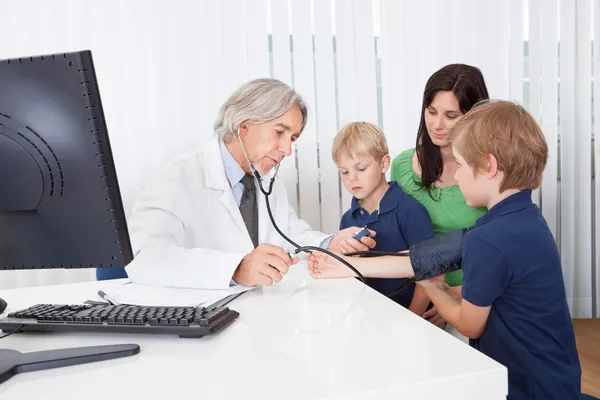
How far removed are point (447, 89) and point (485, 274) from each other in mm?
976

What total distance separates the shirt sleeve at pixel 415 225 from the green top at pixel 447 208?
104 mm

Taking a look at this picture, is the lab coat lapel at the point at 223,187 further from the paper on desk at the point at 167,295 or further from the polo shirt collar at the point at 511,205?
the polo shirt collar at the point at 511,205

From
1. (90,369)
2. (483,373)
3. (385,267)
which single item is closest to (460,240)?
(385,267)

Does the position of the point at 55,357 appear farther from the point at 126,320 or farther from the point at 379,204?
the point at 379,204

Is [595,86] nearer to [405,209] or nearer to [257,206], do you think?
[405,209]

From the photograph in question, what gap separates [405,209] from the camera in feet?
6.24

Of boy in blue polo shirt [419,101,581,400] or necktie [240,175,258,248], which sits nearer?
boy in blue polo shirt [419,101,581,400]

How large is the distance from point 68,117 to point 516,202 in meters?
0.89

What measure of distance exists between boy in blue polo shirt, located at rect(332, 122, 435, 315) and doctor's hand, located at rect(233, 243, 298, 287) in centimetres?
62

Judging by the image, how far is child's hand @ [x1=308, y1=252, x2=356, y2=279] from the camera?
1.40 m

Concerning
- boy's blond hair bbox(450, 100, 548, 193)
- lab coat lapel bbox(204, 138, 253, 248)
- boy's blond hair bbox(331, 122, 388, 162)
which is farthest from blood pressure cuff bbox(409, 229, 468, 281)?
boy's blond hair bbox(331, 122, 388, 162)

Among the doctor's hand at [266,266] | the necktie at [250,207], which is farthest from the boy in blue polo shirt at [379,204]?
the doctor's hand at [266,266]

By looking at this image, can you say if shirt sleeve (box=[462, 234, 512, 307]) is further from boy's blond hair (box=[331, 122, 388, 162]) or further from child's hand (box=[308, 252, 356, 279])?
boy's blond hair (box=[331, 122, 388, 162])

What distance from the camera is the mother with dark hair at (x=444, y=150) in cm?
197
